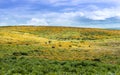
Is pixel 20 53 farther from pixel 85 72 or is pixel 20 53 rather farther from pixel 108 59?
pixel 85 72

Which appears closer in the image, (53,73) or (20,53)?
(53,73)

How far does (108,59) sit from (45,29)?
286 feet

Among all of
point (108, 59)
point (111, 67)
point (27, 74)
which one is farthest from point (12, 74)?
point (108, 59)

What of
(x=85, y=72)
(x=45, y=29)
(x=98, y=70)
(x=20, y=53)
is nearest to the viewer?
(x=85, y=72)

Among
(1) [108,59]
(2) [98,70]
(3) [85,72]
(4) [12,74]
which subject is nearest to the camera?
(4) [12,74]

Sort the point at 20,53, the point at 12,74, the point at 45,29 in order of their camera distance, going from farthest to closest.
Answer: the point at 45,29, the point at 20,53, the point at 12,74

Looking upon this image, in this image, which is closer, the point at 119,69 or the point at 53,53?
the point at 119,69

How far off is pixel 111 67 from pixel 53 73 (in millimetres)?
8454

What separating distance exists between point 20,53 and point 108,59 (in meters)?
14.6

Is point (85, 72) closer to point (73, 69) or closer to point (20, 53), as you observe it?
point (73, 69)

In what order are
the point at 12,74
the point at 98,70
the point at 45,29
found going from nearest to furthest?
the point at 12,74, the point at 98,70, the point at 45,29

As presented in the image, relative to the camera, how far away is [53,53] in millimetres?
51969

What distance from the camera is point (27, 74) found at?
2934cm

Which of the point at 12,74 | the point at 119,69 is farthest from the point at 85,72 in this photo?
the point at 12,74
